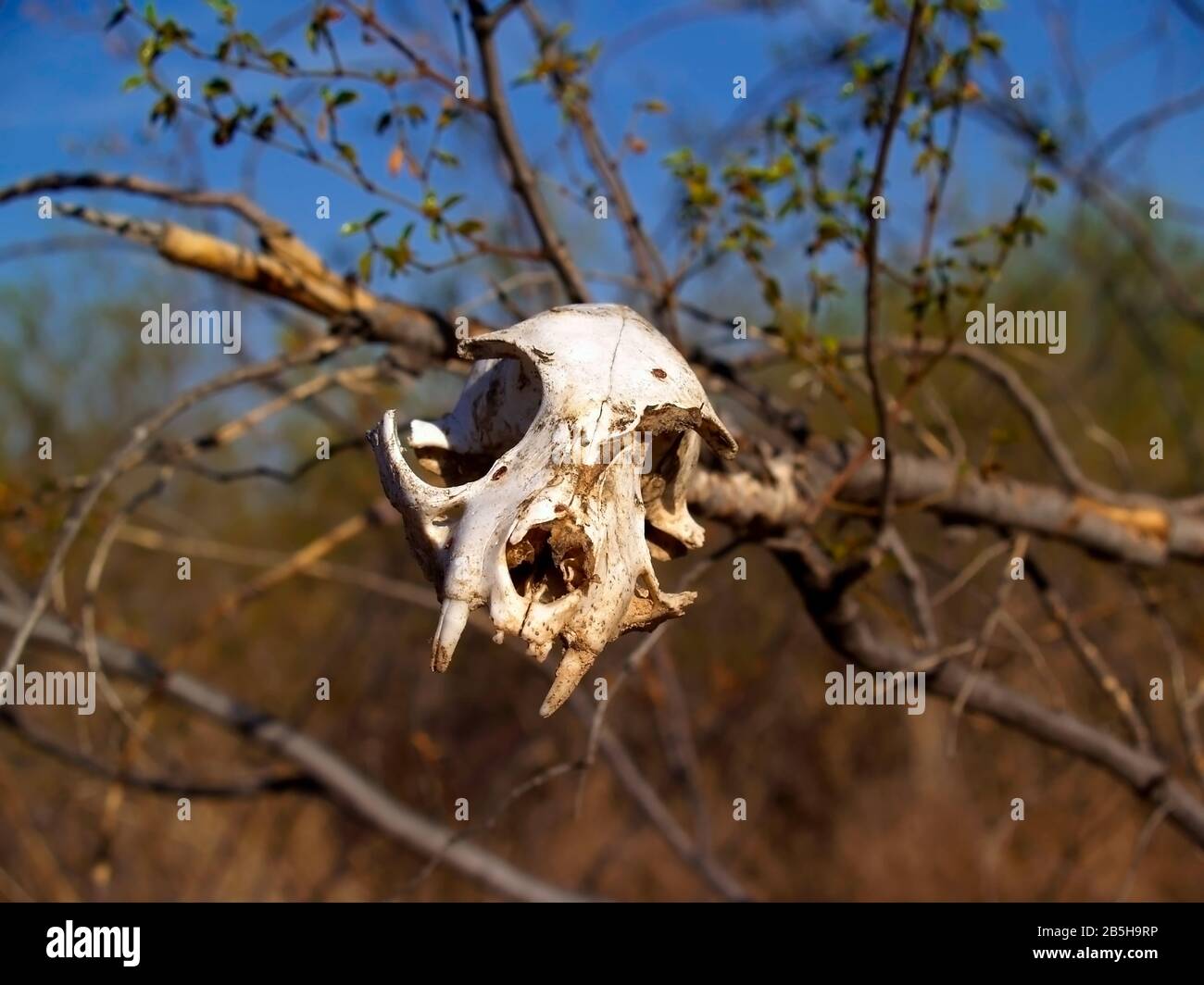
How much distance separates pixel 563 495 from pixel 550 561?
0.10 metres

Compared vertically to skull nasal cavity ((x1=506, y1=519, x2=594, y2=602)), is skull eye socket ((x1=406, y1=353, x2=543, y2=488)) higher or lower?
higher

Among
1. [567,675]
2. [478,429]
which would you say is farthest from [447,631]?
[478,429]

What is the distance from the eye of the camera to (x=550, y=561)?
4.19ft

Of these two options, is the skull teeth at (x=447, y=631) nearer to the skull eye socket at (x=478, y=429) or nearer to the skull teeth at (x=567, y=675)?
the skull teeth at (x=567, y=675)

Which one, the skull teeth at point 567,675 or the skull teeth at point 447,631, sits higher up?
the skull teeth at point 447,631

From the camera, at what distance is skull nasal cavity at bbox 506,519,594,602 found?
120cm

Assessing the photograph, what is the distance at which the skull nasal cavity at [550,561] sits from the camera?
1.20m

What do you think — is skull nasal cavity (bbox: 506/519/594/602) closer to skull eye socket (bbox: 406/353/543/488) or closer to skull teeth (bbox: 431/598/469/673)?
skull teeth (bbox: 431/598/469/673)

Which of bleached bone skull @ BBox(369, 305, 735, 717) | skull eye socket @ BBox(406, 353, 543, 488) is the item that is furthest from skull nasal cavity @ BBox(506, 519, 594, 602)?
skull eye socket @ BBox(406, 353, 543, 488)

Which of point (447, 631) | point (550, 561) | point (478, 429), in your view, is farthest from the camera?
point (478, 429)

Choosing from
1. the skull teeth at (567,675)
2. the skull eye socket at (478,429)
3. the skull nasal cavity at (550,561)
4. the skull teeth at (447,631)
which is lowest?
the skull teeth at (567,675)

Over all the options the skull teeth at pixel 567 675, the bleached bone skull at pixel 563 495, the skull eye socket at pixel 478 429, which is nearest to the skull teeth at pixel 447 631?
the bleached bone skull at pixel 563 495

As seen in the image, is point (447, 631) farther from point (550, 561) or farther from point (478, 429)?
point (478, 429)
